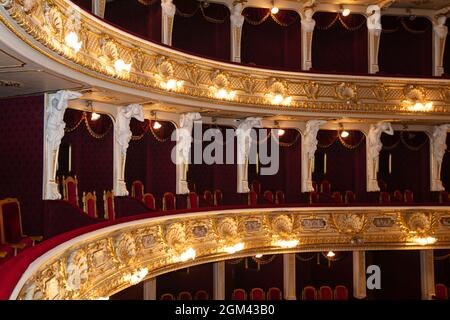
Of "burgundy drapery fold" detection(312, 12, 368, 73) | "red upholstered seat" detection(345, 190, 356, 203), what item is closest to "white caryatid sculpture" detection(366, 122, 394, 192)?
"red upholstered seat" detection(345, 190, 356, 203)

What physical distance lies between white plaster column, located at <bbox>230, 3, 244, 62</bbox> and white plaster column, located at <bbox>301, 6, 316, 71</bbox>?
73.9 inches

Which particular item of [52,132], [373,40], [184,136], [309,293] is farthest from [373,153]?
[52,132]

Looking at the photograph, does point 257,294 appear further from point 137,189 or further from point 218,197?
point 137,189

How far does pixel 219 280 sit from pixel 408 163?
683 cm

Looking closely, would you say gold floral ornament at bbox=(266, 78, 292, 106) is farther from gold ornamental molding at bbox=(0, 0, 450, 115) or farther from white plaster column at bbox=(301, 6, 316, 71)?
white plaster column at bbox=(301, 6, 316, 71)

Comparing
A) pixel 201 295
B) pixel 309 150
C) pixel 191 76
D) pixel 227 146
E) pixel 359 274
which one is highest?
pixel 191 76

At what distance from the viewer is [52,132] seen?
7.55 m

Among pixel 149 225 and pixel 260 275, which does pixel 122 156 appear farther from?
pixel 260 275

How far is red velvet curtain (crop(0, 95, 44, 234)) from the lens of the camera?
7598 mm

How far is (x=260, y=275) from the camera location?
14.2 meters

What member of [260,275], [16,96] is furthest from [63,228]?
[260,275]

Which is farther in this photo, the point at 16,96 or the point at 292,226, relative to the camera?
the point at 292,226

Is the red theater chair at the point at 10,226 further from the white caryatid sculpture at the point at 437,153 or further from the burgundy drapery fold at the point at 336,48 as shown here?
the white caryatid sculpture at the point at 437,153
